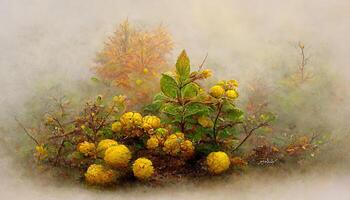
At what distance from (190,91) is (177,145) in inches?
8.0

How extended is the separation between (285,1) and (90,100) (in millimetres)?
909

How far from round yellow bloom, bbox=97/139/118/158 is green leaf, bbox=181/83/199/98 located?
0.31 metres

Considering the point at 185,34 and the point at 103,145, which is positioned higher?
the point at 185,34

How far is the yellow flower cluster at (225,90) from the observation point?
254 centimetres

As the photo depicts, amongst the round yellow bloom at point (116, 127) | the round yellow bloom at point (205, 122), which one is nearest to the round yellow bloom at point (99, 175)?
the round yellow bloom at point (116, 127)

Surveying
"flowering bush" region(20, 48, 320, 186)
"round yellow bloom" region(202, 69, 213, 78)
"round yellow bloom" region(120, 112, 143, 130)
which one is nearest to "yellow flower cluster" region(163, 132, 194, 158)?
"flowering bush" region(20, 48, 320, 186)

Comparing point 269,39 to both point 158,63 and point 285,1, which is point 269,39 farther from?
point 158,63

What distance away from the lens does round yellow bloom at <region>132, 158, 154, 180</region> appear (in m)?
2.45

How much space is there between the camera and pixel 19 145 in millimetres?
2535

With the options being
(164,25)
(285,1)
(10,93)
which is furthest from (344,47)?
(10,93)

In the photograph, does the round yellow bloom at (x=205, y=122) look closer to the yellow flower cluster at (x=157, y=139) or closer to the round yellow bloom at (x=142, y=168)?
the yellow flower cluster at (x=157, y=139)

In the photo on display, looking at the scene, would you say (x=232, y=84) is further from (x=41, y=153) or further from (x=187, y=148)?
(x=41, y=153)

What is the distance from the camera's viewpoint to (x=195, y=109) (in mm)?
2488

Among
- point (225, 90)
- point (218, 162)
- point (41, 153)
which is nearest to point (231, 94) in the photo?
point (225, 90)
